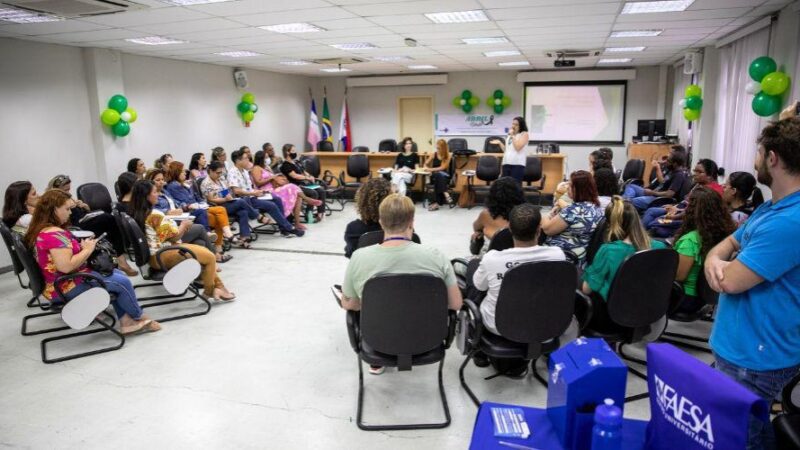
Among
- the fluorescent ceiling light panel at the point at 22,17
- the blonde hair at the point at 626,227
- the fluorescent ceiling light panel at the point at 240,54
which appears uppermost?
the fluorescent ceiling light panel at the point at 240,54

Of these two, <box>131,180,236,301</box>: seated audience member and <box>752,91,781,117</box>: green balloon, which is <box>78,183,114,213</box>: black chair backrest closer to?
<box>131,180,236,301</box>: seated audience member

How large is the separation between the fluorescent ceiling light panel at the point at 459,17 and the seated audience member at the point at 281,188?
321cm

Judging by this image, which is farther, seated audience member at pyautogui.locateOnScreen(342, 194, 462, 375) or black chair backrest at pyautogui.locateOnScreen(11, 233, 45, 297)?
black chair backrest at pyautogui.locateOnScreen(11, 233, 45, 297)

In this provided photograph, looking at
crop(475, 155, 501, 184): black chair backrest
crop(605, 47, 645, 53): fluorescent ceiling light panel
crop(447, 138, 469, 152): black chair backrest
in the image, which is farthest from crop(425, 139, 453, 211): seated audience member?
crop(605, 47, 645, 53): fluorescent ceiling light panel

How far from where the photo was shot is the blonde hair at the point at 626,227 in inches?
116

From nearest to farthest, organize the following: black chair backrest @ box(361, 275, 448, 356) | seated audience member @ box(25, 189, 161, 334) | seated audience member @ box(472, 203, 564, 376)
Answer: black chair backrest @ box(361, 275, 448, 356) → seated audience member @ box(472, 203, 564, 376) → seated audience member @ box(25, 189, 161, 334)

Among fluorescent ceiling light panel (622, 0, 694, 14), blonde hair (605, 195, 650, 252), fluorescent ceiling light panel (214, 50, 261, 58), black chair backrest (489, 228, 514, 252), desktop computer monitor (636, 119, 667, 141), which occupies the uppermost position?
fluorescent ceiling light panel (214, 50, 261, 58)

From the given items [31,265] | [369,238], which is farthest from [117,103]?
[369,238]

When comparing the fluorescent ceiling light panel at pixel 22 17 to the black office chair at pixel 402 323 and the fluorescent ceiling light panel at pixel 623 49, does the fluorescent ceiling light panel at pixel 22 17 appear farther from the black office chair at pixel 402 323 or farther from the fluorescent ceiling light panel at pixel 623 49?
the fluorescent ceiling light panel at pixel 623 49

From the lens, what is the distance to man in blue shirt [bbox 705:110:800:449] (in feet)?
4.85

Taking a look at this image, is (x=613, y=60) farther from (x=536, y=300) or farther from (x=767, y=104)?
(x=536, y=300)

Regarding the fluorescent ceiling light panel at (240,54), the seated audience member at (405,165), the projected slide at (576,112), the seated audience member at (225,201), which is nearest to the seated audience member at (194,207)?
the seated audience member at (225,201)

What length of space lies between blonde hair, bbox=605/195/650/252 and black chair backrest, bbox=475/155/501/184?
19.2ft

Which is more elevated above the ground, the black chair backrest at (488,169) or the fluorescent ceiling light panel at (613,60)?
the fluorescent ceiling light panel at (613,60)
